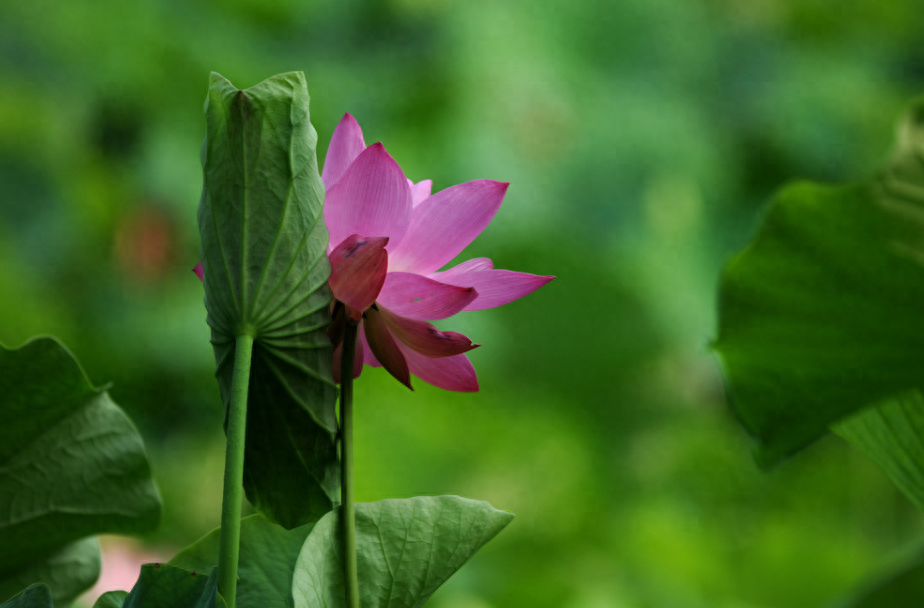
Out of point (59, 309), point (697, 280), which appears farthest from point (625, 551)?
point (59, 309)

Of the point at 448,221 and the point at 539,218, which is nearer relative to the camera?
the point at 448,221

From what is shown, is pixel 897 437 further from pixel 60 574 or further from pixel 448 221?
pixel 60 574

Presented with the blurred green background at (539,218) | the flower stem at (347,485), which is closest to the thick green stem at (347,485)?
the flower stem at (347,485)

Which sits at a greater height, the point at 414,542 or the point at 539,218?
the point at 414,542

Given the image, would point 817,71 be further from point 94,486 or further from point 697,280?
point 94,486

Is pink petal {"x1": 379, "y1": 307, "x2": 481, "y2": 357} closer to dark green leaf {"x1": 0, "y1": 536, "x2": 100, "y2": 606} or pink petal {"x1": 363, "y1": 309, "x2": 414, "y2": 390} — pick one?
pink petal {"x1": 363, "y1": 309, "x2": 414, "y2": 390}

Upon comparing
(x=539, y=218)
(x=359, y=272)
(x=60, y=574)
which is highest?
(x=359, y=272)

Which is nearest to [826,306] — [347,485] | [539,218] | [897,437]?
[897,437]
